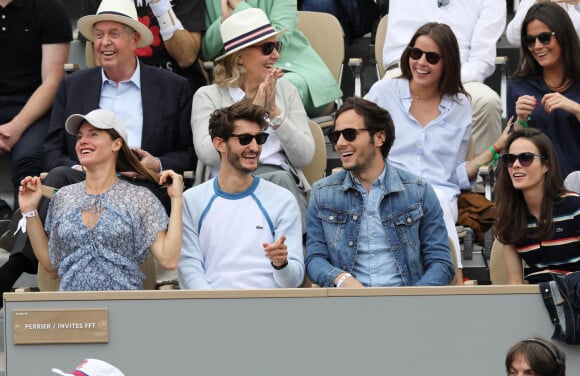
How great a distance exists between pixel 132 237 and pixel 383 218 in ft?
3.94

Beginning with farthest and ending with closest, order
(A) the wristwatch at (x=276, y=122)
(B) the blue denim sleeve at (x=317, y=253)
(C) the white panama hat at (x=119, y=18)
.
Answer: (C) the white panama hat at (x=119, y=18)
(A) the wristwatch at (x=276, y=122)
(B) the blue denim sleeve at (x=317, y=253)

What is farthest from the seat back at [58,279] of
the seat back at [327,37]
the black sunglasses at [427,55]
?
the seat back at [327,37]

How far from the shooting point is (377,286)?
6480 mm

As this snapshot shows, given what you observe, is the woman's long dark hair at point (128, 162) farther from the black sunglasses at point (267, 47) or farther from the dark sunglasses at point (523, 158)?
the dark sunglasses at point (523, 158)

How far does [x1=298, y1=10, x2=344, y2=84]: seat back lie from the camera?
29.9 ft

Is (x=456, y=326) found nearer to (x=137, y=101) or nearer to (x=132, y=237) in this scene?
(x=132, y=237)

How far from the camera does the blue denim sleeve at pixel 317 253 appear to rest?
6.45m

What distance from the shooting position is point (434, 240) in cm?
657

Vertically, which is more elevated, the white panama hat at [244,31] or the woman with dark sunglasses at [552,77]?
the white panama hat at [244,31]

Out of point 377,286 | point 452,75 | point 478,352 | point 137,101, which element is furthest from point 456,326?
point 137,101

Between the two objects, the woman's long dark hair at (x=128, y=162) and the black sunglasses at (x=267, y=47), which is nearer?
the woman's long dark hair at (x=128, y=162)

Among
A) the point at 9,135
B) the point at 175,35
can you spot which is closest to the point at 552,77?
the point at 175,35

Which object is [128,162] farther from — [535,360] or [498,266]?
[535,360]

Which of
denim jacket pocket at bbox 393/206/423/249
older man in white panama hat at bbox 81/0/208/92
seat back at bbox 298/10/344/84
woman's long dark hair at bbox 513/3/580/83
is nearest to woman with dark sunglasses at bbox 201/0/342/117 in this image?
older man in white panama hat at bbox 81/0/208/92
